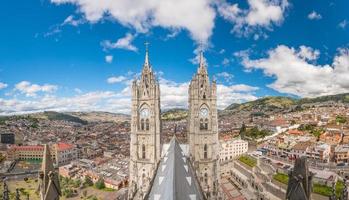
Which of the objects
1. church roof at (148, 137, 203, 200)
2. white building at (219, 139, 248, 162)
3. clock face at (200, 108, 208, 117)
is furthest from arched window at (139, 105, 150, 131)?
white building at (219, 139, 248, 162)

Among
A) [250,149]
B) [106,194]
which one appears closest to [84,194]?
[106,194]

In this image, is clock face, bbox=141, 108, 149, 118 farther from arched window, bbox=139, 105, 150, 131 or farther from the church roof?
the church roof

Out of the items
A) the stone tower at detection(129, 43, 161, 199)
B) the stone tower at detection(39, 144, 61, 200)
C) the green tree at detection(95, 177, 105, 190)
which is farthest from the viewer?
the green tree at detection(95, 177, 105, 190)

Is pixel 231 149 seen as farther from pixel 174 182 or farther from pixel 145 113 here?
pixel 174 182

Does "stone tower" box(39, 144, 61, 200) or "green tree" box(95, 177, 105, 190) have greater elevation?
"stone tower" box(39, 144, 61, 200)

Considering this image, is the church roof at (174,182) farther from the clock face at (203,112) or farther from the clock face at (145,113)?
the clock face at (203,112)

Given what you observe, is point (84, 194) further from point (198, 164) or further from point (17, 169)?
point (17, 169)
